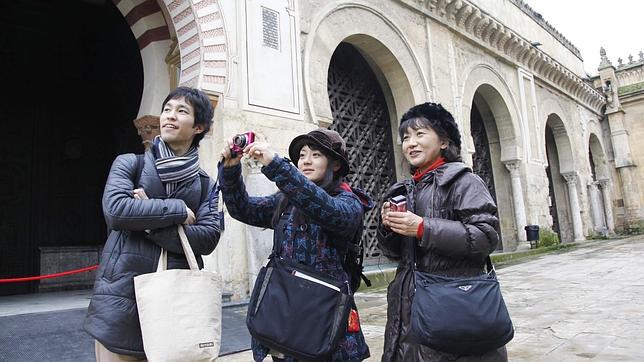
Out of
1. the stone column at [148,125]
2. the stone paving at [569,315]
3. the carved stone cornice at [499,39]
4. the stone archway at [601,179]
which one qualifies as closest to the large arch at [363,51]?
the carved stone cornice at [499,39]

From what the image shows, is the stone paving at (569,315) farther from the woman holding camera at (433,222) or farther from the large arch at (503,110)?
the large arch at (503,110)

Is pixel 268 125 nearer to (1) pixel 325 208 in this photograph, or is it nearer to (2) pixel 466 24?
(1) pixel 325 208

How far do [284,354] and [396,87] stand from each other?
27.1 ft

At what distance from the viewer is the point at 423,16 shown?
9758 mm

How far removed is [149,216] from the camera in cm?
151

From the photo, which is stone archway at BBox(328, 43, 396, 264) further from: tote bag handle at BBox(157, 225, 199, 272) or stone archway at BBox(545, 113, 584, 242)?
stone archway at BBox(545, 113, 584, 242)

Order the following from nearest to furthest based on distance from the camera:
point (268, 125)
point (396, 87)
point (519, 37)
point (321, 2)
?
point (268, 125), point (321, 2), point (396, 87), point (519, 37)

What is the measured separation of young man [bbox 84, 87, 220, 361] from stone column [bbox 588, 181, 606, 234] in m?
18.6

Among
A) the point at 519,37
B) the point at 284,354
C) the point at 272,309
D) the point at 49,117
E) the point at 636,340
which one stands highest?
the point at 519,37

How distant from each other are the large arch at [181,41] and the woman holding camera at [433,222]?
12.9 feet

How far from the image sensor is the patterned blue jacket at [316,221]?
4.99 feet

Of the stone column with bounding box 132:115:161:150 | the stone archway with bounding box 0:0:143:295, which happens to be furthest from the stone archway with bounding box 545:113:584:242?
the stone column with bounding box 132:115:161:150

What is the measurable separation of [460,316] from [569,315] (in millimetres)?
3282

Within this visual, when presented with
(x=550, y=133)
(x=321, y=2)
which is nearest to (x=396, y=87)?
(x=321, y=2)
